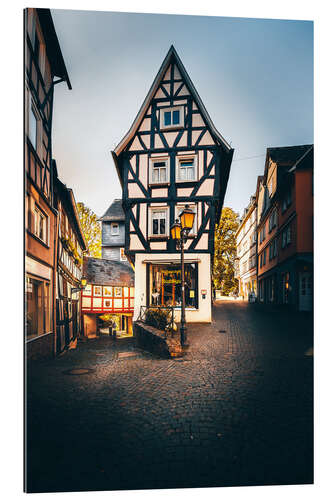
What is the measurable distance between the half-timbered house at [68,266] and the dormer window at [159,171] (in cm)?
78

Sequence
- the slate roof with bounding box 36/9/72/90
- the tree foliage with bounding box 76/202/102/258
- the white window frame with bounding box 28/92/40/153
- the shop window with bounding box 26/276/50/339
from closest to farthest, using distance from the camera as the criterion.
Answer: the shop window with bounding box 26/276/50/339
the white window frame with bounding box 28/92/40/153
the slate roof with bounding box 36/9/72/90
the tree foliage with bounding box 76/202/102/258

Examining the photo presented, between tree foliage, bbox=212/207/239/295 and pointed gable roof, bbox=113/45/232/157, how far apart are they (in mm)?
686

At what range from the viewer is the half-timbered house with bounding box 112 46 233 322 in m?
2.96

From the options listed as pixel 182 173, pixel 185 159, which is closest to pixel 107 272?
pixel 182 173

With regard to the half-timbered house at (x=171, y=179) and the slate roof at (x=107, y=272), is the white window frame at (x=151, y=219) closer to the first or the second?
the half-timbered house at (x=171, y=179)

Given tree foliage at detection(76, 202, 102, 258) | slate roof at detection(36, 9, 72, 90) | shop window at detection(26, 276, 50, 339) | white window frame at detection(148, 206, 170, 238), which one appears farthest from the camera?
white window frame at detection(148, 206, 170, 238)

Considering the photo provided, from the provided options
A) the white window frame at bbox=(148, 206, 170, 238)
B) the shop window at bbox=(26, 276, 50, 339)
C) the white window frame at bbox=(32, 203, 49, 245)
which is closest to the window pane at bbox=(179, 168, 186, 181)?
the white window frame at bbox=(148, 206, 170, 238)

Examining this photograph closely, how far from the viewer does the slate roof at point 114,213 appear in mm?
2977

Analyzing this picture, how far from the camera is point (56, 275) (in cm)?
259

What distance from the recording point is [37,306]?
2.51 metres

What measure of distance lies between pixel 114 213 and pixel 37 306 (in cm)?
108

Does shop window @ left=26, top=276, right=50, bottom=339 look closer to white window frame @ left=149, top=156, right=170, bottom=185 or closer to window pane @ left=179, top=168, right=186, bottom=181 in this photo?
white window frame @ left=149, top=156, right=170, bottom=185
